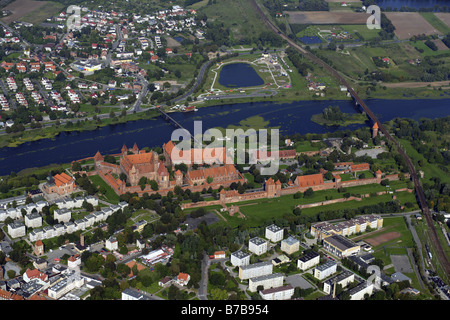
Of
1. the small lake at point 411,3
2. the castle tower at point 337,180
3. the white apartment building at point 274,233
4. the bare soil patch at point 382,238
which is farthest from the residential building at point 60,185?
the small lake at point 411,3

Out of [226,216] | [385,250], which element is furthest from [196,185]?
[385,250]

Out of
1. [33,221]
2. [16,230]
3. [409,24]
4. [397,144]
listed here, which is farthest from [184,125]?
[409,24]

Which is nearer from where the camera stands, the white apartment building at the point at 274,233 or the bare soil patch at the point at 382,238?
the white apartment building at the point at 274,233

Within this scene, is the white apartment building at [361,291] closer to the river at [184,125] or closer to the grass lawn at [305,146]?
the grass lawn at [305,146]

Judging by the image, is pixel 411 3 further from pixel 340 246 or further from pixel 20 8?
pixel 340 246

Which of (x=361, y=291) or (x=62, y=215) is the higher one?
(x=62, y=215)

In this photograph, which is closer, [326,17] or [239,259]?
[239,259]

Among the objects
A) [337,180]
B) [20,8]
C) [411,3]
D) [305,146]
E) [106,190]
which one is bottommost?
[411,3]
